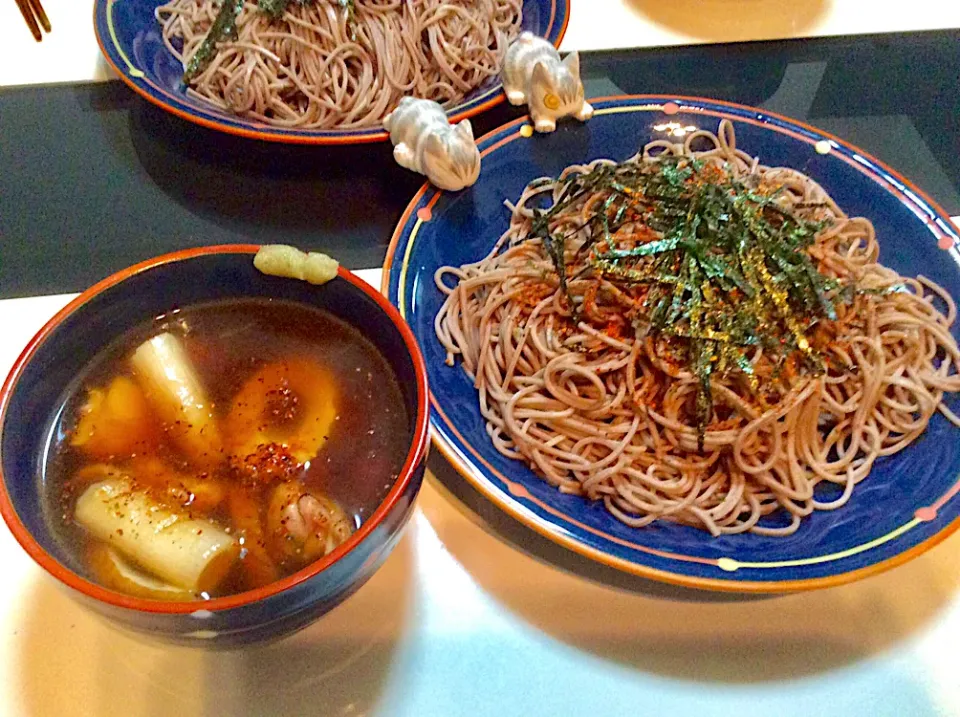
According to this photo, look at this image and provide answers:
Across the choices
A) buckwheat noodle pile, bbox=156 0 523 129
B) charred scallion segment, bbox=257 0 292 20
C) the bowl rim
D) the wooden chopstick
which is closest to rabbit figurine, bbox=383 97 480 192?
buckwheat noodle pile, bbox=156 0 523 129

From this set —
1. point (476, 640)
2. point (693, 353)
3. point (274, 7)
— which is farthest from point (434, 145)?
point (476, 640)

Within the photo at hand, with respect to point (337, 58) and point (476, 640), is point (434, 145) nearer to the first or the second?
point (337, 58)

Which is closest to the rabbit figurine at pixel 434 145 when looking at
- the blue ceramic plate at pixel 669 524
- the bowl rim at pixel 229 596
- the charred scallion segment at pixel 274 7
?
the blue ceramic plate at pixel 669 524

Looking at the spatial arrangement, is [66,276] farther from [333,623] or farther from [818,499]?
[818,499]

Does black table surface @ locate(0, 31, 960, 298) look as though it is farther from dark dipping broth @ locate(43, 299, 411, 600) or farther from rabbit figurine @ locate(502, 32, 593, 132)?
dark dipping broth @ locate(43, 299, 411, 600)

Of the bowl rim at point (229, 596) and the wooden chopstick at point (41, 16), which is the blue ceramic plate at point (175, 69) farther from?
the bowl rim at point (229, 596)

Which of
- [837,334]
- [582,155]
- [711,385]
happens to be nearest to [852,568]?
[711,385]
